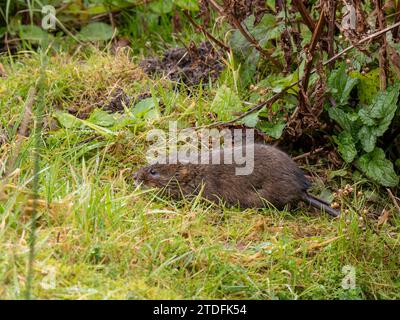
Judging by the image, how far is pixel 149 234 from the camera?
14.7ft

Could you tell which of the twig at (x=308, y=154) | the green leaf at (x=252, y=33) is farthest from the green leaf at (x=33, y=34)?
the twig at (x=308, y=154)

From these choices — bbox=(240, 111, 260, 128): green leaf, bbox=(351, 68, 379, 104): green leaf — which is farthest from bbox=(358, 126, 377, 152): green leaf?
bbox=(240, 111, 260, 128): green leaf

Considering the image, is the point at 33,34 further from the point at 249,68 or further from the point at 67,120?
the point at 249,68

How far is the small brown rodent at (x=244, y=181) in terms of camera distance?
16.8 ft

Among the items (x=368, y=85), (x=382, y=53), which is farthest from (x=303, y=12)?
(x=368, y=85)

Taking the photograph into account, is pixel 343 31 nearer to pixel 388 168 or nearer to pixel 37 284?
pixel 388 168

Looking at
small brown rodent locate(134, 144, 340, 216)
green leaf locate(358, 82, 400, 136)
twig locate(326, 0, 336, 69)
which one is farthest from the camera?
green leaf locate(358, 82, 400, 136)

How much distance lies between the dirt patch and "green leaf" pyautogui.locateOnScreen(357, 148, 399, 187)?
139 centimetres

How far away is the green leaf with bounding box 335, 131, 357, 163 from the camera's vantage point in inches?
214

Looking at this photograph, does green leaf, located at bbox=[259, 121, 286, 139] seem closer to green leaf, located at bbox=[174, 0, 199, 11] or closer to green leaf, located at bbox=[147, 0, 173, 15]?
green leaf, located at bbox=[174, 0, 199, 11]

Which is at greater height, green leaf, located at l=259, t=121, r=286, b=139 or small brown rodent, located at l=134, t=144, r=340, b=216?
green leaf, located at l=259, t=121, r=286, b=139

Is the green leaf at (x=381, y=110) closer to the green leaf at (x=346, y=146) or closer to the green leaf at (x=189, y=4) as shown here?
the green leaf at (x=346, y=146)

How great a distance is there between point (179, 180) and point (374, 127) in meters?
1.32
